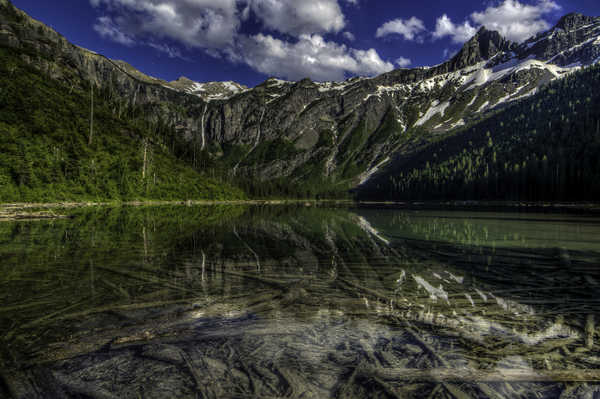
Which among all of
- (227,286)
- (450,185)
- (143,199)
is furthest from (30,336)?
(450,185)

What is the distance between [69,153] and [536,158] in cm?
14739

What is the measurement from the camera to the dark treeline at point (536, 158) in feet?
320

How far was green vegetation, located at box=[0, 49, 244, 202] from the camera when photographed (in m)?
50.4

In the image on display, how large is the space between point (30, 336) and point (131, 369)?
98.5 inches

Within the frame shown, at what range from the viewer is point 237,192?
121 metres

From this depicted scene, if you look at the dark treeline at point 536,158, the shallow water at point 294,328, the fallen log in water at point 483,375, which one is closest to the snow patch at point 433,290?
the shallow water at point 294,328

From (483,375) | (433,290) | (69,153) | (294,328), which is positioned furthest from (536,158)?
(69,153)

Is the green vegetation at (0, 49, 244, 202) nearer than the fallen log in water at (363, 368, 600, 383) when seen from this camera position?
No

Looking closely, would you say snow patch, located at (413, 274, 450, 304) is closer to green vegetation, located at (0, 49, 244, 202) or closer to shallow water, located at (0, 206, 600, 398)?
shallow water, located at (0, 206, 600, 398)

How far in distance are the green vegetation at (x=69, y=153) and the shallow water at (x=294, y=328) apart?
5091 centimetres

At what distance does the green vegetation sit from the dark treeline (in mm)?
111325

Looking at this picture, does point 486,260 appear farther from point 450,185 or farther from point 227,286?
point 450,185

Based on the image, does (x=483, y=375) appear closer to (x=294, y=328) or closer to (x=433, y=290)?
(x=294, y=328)

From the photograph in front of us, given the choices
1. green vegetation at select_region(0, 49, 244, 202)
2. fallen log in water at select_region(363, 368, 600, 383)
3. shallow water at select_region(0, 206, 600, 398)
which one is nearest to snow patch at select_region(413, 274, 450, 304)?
shallow water at select_region(0, 206, 600, 398)
